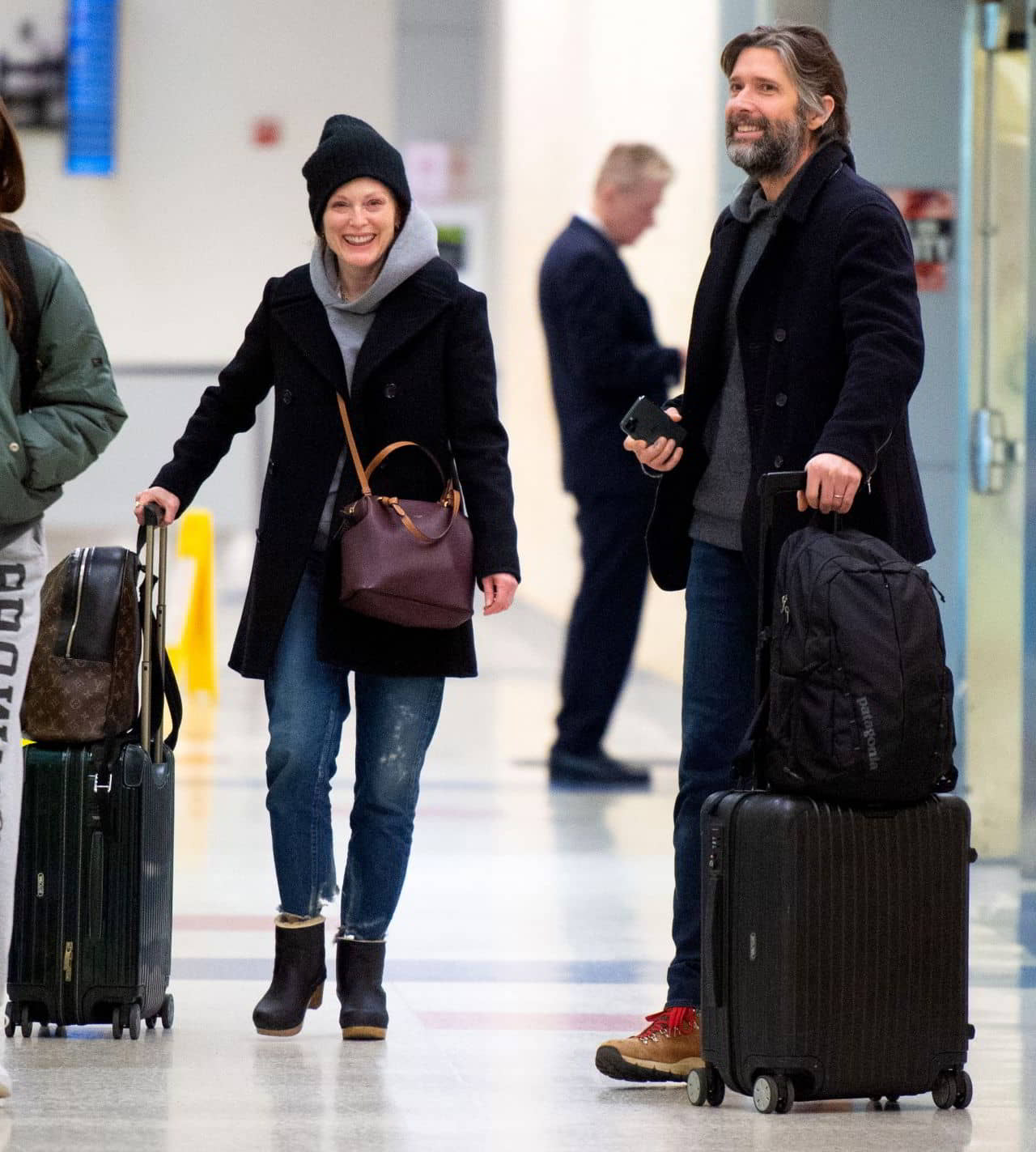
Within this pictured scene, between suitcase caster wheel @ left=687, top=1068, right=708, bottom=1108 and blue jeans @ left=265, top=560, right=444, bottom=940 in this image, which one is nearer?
suitcase caster wheel @ left=687, top=1068, right=708, bottom=1108

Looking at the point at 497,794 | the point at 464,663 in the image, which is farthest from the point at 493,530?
the point at 497,794

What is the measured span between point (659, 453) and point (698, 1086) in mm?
1002

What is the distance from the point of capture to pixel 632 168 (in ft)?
26.0

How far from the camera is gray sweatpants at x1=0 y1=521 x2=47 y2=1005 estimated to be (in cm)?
340

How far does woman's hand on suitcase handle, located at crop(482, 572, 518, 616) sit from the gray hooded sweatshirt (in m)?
0.30

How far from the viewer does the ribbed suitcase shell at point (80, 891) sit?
12.6ft

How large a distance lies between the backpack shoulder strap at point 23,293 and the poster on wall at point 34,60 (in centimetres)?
1376

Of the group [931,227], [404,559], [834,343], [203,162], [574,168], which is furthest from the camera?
[203,162]

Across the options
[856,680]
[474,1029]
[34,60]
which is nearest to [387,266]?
[856,680]

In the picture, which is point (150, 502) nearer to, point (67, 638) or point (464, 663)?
point (67, 638)

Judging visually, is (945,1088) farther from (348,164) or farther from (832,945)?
(348,164)

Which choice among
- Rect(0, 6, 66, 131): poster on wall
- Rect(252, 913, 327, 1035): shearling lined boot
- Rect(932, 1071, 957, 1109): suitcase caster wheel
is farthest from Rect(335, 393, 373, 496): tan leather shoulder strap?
Rect(0, 6, 66, 131): poster on wall

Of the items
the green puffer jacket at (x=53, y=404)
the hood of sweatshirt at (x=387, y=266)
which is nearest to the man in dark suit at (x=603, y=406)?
the hood of sweatshirt at (x=387, y=266)

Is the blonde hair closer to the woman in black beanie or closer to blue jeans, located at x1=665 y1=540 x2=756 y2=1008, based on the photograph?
the woman in black beanie
